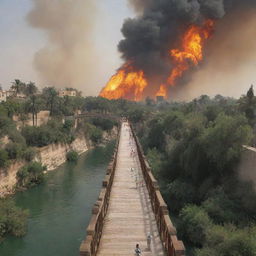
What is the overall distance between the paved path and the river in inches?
364

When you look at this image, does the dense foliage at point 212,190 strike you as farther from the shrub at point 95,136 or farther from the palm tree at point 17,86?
the palm tree at point 17,86

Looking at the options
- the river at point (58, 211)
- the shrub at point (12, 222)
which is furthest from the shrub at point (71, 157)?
the shrub at point (12, 222)

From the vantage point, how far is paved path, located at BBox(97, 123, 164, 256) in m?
9.97

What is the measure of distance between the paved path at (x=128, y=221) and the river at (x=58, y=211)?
364 inches

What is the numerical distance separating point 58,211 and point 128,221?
22296 mm

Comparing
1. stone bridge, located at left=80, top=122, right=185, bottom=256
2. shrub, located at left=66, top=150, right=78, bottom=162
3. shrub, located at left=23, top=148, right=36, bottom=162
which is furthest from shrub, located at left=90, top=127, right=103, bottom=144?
stone bridge, located at left=80, top=122, right=185, bottom=256

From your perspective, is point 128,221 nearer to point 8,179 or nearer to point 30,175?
point 8,179

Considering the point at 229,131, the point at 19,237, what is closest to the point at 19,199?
the point at 19,237

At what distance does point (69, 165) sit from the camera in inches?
2290

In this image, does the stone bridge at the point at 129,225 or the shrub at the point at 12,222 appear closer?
the stone bridge at the point at 129,225

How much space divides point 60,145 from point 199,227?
4520 centimetres

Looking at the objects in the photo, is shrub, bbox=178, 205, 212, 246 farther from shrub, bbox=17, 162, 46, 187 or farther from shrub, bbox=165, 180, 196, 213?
shrub, bbox=17, 162, 46, 187

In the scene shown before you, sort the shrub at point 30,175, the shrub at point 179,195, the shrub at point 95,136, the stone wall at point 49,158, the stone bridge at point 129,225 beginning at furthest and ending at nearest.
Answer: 1. the shrub at point 95,136
2. the shrub at point 30,175
3. the stone wall at point 49,158
4. the shrub at point 179,195
5. the stone bridge at point 129,225

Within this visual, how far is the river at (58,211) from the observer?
24.4 meters
